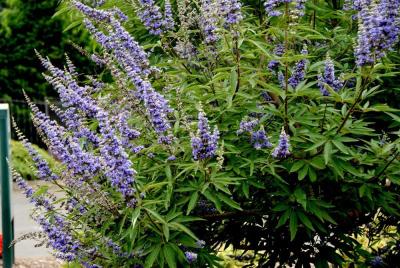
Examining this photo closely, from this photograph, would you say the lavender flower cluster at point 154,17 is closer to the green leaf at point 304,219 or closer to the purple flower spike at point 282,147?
the purple flower spike at point 282,147

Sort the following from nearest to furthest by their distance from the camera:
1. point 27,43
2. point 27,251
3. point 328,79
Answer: point 328,79, point 27,251, point 27,43

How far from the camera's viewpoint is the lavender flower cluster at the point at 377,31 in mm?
3539

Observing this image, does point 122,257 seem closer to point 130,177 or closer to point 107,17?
point 130,177

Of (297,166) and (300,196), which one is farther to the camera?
(300,196)

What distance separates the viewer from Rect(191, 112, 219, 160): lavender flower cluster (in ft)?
11.8

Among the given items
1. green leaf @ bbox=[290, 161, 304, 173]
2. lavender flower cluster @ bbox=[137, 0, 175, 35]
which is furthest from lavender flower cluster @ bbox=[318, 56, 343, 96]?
lavender flower cluster @ bbox=[137, 0, 175, 35]

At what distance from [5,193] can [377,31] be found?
4952 millimetres

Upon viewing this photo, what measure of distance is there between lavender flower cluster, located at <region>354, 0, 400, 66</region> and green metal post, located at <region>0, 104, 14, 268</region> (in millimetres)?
4513

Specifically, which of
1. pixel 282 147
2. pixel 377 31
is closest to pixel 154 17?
pixel 282 147

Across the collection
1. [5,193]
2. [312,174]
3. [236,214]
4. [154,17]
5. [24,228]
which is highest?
[154,17]

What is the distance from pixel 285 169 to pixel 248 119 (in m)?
0.38

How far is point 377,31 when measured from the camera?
11.6ft

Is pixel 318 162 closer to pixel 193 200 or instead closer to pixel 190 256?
pixel 193 200

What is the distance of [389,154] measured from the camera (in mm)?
4105
